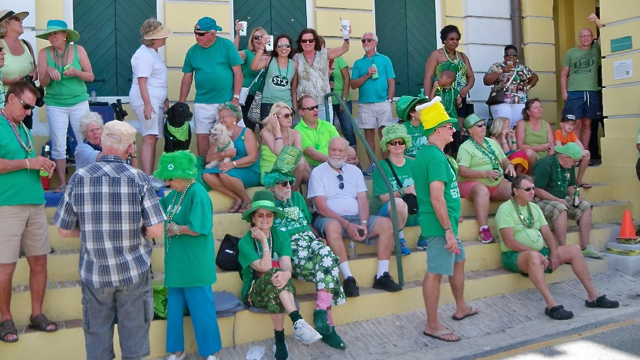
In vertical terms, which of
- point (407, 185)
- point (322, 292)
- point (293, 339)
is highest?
point (407, 185)

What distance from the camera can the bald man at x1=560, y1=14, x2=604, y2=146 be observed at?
11.0m

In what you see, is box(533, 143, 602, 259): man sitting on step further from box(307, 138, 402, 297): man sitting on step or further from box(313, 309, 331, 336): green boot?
box(313, 309, 331, 336): green boot

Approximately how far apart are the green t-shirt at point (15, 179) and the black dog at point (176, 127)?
2467mm

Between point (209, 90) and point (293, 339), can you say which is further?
point (209, 90)

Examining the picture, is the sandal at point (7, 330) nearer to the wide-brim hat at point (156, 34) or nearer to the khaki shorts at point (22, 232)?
the khaki shorts at point (22, 232)

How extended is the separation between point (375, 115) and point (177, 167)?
4.84m

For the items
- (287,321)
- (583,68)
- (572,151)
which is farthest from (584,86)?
(287,321)

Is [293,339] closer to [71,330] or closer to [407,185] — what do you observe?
[71,330]

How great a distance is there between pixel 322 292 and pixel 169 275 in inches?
55.4

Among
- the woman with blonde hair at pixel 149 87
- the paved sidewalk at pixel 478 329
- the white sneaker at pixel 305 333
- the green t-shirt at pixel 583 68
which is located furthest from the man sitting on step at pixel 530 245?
the woman with blonde hair at pixel 149 87

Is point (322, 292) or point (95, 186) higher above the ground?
point (95, 186)

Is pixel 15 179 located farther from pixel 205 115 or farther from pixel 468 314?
pixel 468 314

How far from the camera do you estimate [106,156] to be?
15.9ft

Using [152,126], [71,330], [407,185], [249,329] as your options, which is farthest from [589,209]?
[71,330]
